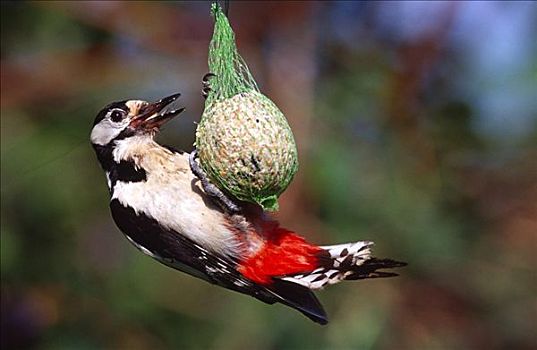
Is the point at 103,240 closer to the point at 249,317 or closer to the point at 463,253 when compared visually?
the point at 249,317

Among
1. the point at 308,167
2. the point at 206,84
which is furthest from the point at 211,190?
the point at 308,167

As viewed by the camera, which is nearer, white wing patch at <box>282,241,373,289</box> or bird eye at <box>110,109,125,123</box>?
white wing patch at <box>282,241,373,289</box>

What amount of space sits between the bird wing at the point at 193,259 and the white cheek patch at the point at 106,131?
170 mm

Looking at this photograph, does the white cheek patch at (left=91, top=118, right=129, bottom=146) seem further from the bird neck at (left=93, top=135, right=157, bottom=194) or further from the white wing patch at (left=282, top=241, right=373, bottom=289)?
the white wing patch at (left=282, top=241, right=373, bottom=289)

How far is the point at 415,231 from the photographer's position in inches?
198

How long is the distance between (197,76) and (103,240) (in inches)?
43.6

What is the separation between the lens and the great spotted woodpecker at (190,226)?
2783mm

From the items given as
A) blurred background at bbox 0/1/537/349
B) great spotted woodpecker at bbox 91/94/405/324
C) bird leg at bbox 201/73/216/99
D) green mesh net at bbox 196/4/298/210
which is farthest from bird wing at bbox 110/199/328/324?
blurred background at bbox 0/1/537/349

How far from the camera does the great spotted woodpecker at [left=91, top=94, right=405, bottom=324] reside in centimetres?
278

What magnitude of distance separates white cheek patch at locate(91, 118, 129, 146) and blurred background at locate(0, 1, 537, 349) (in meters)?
1.87

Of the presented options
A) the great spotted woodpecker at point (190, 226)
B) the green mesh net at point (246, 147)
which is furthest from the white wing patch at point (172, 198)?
the green mesh net at point (246, 147)

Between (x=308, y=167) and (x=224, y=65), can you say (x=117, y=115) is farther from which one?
(x=308, y=167)

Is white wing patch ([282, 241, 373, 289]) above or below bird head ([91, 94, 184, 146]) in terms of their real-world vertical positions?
below

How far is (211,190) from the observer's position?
276 cm
